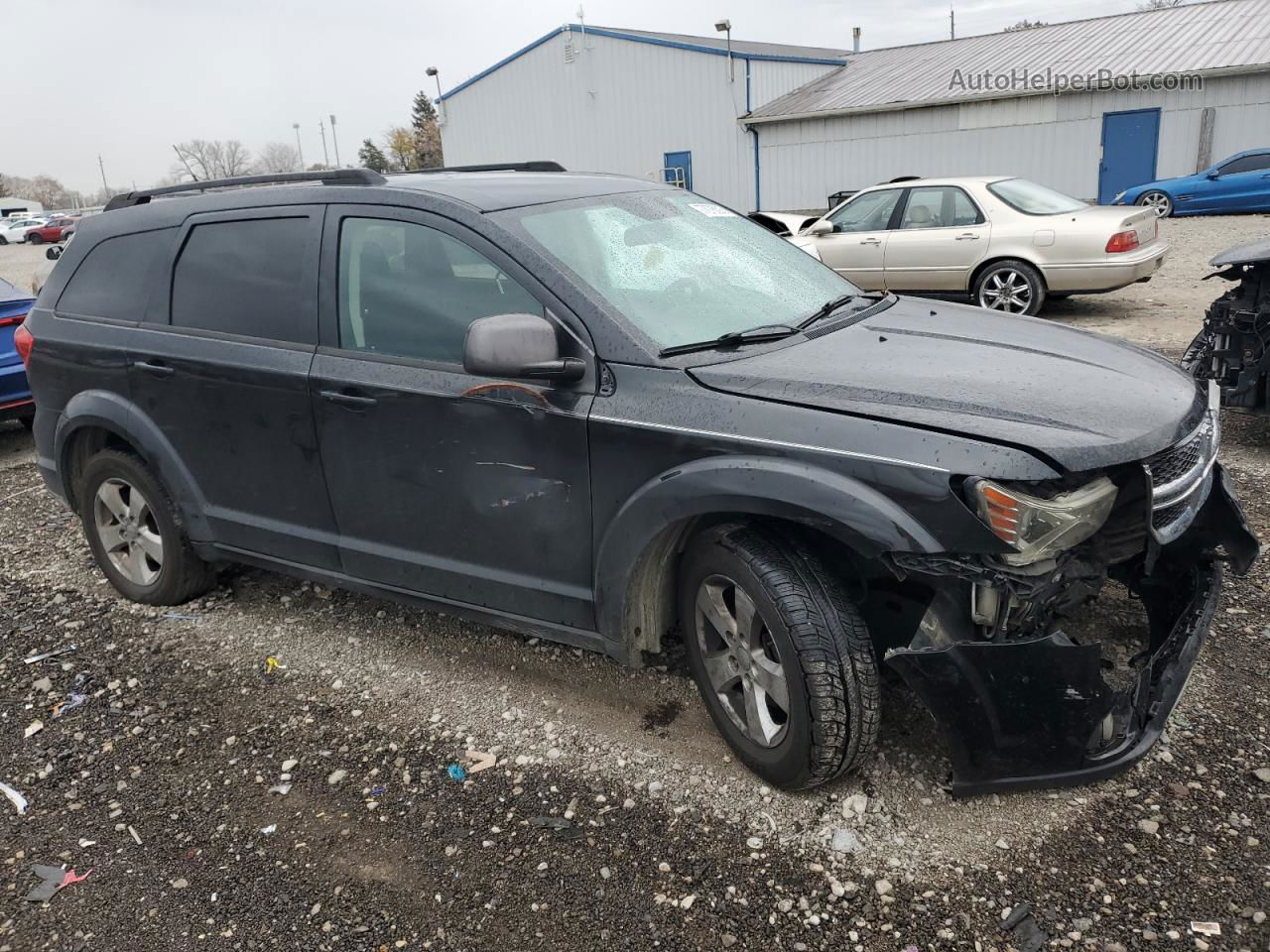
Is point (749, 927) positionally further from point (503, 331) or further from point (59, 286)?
point (59, 286)

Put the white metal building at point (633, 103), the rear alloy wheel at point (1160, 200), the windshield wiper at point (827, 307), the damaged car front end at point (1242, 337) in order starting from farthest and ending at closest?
the white metal building at point (633, 103), the rear alloy wheel at point (1160, 200), the damaged car front end at point (1242, 337), the windshield wiper at point (827, 307)

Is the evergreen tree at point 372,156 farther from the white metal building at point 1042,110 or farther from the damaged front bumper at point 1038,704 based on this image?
the damaged front bumper at point 1038,704

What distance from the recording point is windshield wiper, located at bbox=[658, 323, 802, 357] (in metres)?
3.00

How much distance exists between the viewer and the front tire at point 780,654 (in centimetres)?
269

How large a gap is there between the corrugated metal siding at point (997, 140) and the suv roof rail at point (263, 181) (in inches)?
969

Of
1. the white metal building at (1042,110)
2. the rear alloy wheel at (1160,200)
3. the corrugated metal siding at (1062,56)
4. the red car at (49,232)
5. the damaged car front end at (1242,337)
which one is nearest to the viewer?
the damaged car front end at (1242,337)

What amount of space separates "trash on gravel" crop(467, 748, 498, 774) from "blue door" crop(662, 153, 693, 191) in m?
29.6

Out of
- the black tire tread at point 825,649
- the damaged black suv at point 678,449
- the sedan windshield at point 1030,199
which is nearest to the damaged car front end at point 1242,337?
the damaged black suv at point 678,449

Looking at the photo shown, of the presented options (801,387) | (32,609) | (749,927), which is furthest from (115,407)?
(749,927)

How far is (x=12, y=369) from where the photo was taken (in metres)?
7.43

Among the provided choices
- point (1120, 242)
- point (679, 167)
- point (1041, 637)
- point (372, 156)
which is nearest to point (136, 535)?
point (1041, 637)

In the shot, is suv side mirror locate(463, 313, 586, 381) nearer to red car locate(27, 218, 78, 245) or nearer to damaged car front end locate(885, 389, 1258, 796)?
damaged car front end locate(885, 389, 1258, 796)

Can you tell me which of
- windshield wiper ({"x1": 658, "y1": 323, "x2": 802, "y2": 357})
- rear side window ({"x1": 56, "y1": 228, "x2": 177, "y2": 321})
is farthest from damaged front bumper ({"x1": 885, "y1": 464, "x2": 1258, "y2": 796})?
rear side window ({"x1": 56, "y1": 228, "x2": 177, "y2": 321})

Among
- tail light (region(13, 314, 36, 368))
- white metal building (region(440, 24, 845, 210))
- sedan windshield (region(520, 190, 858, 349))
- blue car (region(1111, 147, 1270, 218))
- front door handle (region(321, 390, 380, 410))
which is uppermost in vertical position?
white metal building (region(440, 24, 845, 210))
